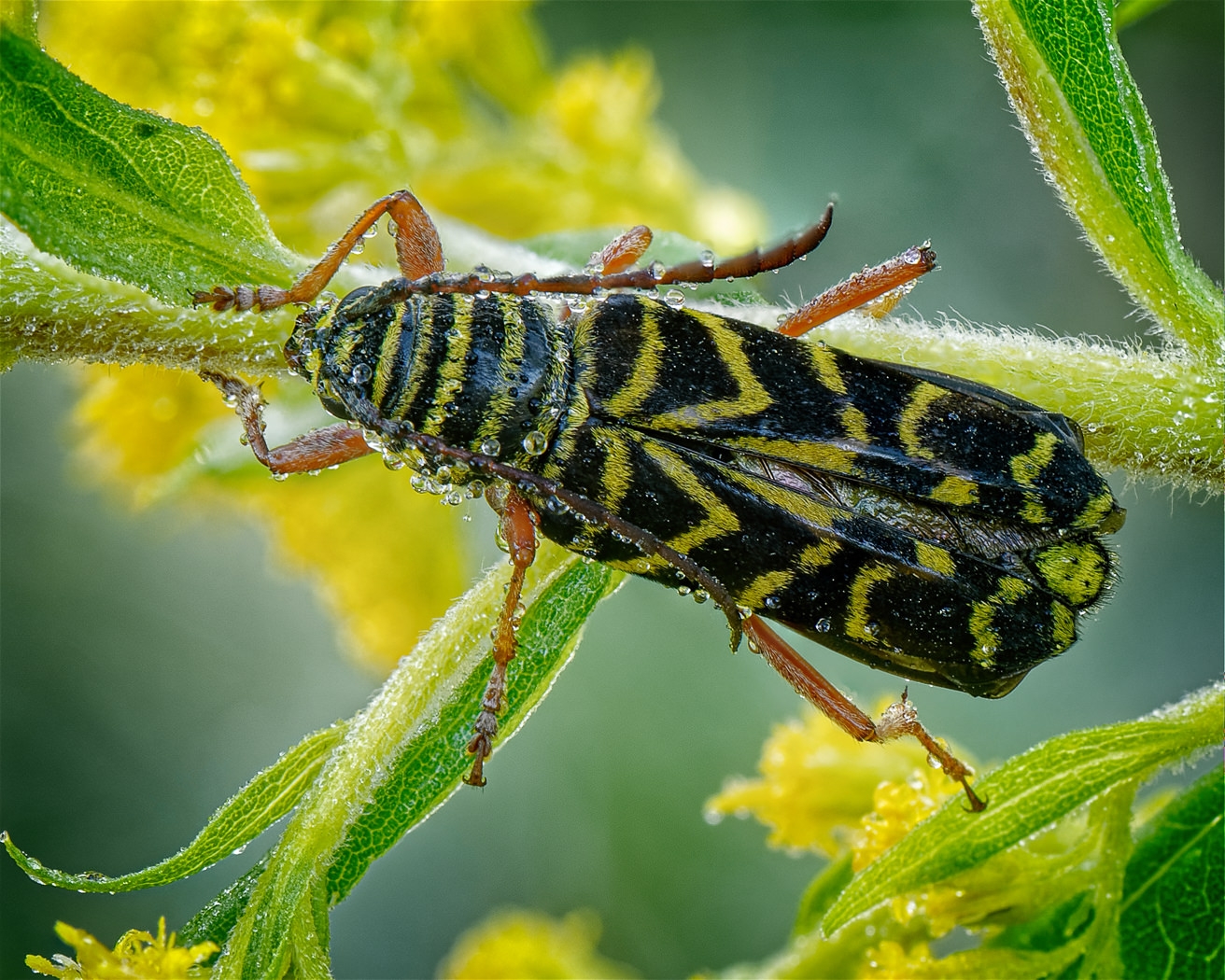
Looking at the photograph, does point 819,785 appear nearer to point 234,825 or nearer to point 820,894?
point 820,894

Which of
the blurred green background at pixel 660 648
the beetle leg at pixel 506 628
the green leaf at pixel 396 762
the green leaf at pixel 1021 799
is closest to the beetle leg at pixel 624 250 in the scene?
the beetle leg at pixel 506 628

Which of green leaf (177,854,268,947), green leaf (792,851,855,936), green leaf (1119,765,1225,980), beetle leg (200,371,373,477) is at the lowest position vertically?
green leaf (1119,765,1225,980)

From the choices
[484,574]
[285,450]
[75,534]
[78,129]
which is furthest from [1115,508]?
[75,534]

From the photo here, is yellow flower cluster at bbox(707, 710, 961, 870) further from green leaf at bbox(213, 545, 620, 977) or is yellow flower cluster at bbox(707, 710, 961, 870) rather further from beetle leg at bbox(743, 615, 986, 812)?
Answer: green leaf at bbox(213, 545, 620, 977)

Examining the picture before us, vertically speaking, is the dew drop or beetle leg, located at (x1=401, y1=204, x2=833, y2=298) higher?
beetle leg, located at (x1=401, y1=204, x2=833, y2=298)

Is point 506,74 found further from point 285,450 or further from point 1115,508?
point 1115,508

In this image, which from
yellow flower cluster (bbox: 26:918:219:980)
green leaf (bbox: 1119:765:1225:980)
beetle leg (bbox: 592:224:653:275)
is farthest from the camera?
beetle leg (bbox: 592:224:653:275)

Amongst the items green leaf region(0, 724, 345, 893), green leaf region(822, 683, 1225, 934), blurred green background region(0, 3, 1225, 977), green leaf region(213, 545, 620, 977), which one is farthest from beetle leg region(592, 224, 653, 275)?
blurred green background region(0, 3, 1225, 977)
